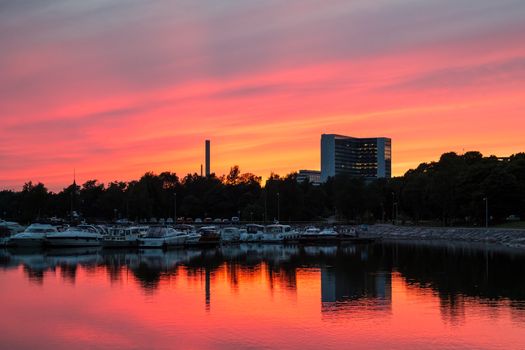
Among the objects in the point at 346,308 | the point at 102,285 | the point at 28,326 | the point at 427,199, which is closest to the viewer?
the point at 28,326

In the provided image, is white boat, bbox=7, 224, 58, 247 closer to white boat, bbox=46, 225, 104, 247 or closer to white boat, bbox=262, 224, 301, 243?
white boat, bbox=46, 225, 104, 247

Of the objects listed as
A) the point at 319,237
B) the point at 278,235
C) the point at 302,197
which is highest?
the point at 302,197

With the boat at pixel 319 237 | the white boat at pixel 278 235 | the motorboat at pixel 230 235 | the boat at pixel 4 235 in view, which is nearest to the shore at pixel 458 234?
the boat at pixel 319 237

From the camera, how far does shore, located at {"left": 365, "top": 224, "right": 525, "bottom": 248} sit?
83.0 m

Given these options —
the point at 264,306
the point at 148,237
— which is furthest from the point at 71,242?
the point at 264,306

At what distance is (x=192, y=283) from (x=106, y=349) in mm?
17681

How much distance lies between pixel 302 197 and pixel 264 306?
410 feet

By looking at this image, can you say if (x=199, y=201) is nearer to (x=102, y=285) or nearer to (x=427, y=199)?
(x=427, y=199)

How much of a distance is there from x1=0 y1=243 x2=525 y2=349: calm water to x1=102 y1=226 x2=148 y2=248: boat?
81.6ft

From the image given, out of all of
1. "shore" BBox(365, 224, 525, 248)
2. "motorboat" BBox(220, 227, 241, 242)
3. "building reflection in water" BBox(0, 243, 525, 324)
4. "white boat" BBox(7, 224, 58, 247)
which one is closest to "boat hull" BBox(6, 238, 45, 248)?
"white boat" BBox(7, 224, 58, 247)

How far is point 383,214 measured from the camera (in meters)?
164

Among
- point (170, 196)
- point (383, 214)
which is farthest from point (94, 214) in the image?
point (383, 214)

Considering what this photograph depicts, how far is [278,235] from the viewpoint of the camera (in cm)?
9200

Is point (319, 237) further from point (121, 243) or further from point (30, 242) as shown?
point (30, 242)
